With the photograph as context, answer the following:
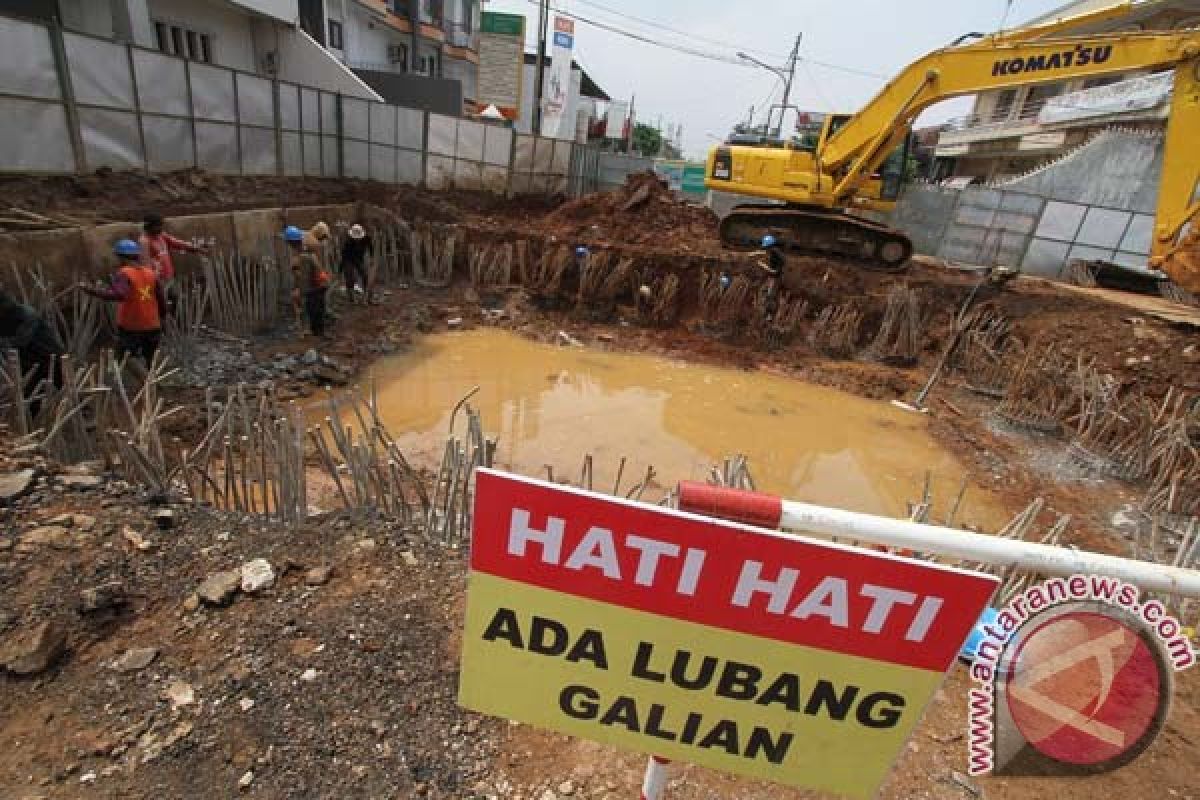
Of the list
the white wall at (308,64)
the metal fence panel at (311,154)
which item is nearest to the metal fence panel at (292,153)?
the metal fence panel at (311,154)

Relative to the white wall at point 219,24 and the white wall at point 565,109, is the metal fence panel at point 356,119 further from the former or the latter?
the white wall at point 565,109

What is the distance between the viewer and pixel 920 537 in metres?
1.10

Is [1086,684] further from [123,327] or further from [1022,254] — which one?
[1022,254]

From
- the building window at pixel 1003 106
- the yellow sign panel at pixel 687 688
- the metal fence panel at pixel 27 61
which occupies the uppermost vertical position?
the building window at pixel 1003 106

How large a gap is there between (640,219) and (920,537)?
14.2 meters

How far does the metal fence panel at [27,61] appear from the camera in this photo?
23.5ft

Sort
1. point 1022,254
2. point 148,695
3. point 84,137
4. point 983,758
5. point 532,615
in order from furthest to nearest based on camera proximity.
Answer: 1. point 1022,254
2. point 84,137
3. point 148,695
4. point 983,758
5. point 532,615

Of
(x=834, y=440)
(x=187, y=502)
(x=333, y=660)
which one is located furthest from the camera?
(x=834, y=440)

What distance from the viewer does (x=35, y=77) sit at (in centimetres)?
755

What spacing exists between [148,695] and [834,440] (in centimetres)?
721

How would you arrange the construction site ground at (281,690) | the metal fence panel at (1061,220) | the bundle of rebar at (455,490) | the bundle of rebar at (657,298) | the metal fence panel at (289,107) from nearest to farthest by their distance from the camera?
the construction site ground at (281,690), the bundle of rebar at (455,490), the bundle of rebar at (657,298), the metal fence panel at (289,107), the metal fence panel at (1061,220)

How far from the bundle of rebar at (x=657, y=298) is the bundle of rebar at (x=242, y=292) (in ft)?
19.6

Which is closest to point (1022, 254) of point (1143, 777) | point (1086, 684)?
point (1143, 777)

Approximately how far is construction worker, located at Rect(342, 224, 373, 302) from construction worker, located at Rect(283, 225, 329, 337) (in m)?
1.12
